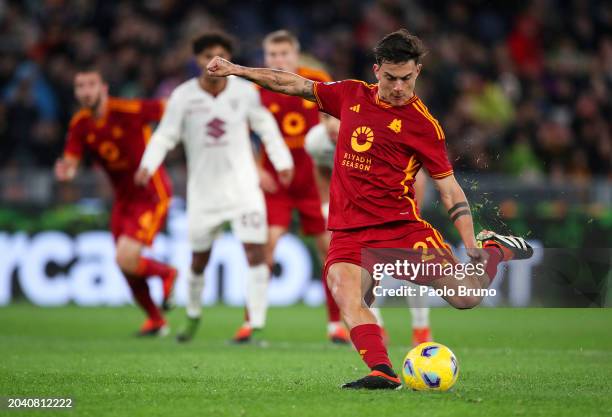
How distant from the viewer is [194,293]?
10656 mm

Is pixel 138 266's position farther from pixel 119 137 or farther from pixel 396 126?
pixel 396 126

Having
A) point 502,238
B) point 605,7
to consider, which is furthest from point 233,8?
point 502,238

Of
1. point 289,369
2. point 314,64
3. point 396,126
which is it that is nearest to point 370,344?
point 396,126

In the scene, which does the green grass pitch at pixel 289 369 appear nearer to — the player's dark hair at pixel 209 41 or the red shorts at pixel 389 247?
the red shorts at pixel 389 247

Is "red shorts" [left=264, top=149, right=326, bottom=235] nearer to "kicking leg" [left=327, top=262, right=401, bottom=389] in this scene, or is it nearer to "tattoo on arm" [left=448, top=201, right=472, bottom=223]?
"kicking leg" [left=327, top=262, right=401, bottom=389]

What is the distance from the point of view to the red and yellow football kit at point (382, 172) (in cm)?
681

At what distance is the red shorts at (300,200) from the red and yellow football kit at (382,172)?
415cm

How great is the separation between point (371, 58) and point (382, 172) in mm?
11527

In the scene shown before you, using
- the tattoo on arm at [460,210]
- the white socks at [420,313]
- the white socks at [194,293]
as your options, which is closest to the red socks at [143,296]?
the white socks at [194,293]

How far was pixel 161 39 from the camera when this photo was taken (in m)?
18.0

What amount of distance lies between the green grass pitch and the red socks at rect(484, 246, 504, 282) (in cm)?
69

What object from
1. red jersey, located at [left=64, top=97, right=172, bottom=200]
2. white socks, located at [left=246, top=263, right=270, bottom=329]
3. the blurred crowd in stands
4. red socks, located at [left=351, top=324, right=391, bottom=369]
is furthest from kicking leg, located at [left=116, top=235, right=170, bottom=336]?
red socks, located at [left=351, top=324, right=391, bottom=369]

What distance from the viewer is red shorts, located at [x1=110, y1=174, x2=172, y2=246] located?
11.3 meters

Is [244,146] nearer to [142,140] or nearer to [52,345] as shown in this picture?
[142,140]
